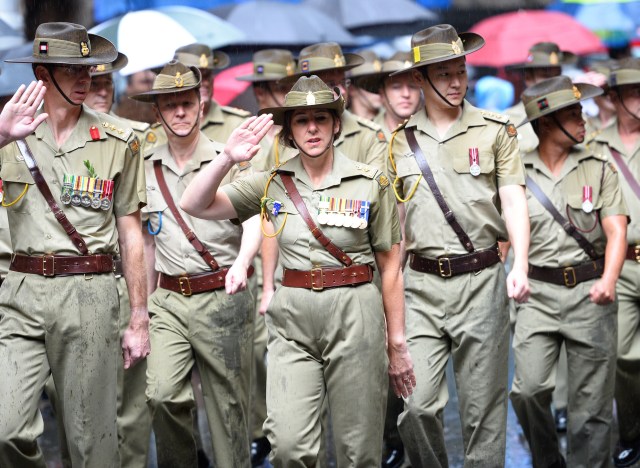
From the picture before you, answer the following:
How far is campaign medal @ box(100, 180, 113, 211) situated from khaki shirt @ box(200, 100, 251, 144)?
2.98m

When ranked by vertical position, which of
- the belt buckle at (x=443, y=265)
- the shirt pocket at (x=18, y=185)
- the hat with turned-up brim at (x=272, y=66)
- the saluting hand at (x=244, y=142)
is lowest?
the belt buckle at (x=443, y=265)

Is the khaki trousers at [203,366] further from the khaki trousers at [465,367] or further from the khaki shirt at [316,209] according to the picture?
the khaki shirt at [316,209]

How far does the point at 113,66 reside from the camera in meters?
9.35

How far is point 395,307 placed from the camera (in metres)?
7.36

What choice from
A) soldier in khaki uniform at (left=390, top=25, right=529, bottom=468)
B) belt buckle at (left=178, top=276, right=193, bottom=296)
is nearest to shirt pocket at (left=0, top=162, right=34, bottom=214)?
belt buckle at (left=178, top=276, right=193, bottom=296)

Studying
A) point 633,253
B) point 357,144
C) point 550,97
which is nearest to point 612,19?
point 633,253

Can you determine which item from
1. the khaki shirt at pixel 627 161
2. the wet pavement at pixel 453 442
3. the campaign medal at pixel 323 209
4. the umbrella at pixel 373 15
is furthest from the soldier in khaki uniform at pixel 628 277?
the umbrella at pixel 373 15

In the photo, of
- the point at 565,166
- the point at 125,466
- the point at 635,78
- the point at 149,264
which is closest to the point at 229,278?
the point at 149,264

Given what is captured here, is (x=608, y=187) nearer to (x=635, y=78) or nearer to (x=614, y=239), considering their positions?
(x=614, y=239)

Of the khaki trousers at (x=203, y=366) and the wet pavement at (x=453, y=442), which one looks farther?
the wet pavement at (x=453, y=442)

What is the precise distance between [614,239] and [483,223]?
1116 mm

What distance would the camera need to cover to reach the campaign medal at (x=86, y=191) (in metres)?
7.21

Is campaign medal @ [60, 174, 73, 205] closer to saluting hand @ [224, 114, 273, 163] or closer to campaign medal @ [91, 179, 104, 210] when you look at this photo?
campaign medal @ [91, 179, 104, 210]

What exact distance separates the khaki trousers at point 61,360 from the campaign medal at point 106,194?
0.38 meters
